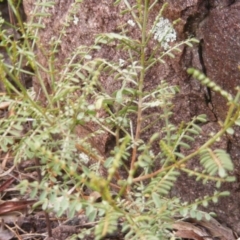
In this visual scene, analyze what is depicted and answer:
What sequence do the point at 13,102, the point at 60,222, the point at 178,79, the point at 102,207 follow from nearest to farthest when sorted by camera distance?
the point at 102,207 < the point at 13,102 < the point at 178,79 < the point at 60,222

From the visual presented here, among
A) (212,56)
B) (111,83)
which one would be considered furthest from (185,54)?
(111,83)

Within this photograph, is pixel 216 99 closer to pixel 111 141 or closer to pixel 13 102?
pixel 111 141

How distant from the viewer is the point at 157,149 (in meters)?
2.26

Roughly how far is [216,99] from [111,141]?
465 millimetres

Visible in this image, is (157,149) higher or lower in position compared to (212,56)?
lower

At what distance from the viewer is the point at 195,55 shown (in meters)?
2.04

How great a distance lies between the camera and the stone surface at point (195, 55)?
1.96m

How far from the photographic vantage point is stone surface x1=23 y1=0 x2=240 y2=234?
6.43 feet

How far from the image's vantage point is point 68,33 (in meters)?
2.37

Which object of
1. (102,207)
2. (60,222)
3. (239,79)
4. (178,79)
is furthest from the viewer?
(60,222)

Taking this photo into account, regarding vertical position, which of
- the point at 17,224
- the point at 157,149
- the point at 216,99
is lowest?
the point at 17,224

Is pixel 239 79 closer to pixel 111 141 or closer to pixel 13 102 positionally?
pixel 111 141

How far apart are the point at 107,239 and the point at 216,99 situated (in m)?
0.62

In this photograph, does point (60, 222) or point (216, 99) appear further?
point (60, 222)
